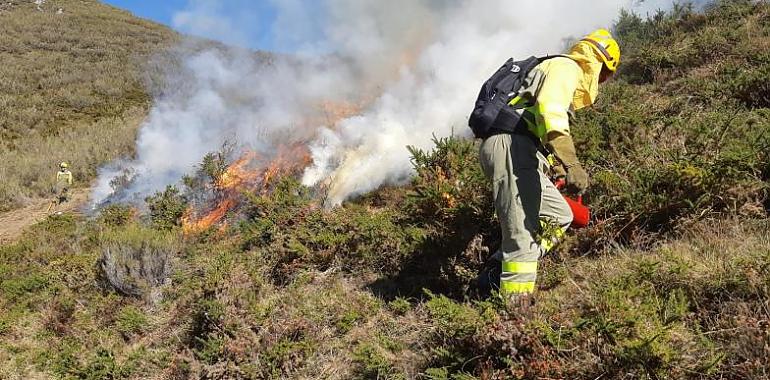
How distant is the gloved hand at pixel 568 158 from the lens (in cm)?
263

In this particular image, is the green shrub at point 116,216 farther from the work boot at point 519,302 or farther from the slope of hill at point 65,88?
the work boot at point 519,302

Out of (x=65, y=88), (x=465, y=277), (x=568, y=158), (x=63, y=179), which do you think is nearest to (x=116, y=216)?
(x=63, y=179)

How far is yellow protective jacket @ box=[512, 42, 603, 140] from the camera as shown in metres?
2.65

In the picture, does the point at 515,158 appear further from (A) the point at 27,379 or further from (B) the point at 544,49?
(B) the point at 544,49

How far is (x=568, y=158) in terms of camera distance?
2646mm

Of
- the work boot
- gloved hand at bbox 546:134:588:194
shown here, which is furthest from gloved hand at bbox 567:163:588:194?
the work boot

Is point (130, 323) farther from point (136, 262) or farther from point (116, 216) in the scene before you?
point (116, 216)

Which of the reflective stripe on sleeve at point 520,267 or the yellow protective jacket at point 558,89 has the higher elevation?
the yellow protective jacket at point 558,89

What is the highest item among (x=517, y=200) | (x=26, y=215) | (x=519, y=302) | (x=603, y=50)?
(x=26, y=215)

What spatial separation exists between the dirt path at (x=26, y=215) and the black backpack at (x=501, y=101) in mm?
9186

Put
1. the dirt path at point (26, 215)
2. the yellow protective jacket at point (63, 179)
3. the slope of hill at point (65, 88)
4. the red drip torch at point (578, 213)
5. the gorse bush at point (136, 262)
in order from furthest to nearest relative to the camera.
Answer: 1. the slope of hill at point (65, 88)
2. the yellow protective jacket at point (63, 179)
3. the dirt path at point (26, 215)
4. the gorse bush at point (136, 262)
5. the red drip torch at point (578, 213)

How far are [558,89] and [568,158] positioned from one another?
38 cm

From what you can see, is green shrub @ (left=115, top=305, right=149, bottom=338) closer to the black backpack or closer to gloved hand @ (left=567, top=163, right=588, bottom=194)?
the black backpack

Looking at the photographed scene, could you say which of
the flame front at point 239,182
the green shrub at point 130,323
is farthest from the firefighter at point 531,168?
the flame front at point 239,182
